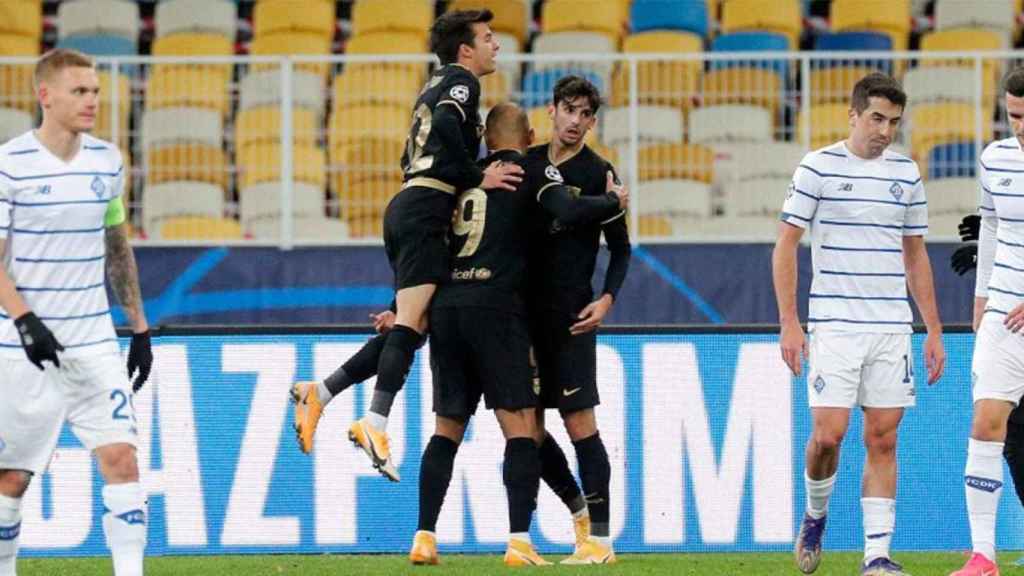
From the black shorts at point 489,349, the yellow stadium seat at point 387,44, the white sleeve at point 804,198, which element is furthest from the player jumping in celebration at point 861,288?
the yellow stadium seat at point 387,44

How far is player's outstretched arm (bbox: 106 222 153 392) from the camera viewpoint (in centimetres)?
789

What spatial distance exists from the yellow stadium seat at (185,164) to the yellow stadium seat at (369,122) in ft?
2.57

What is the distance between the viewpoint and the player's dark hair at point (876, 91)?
27.5 ft

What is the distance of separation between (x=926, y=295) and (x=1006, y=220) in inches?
18.5

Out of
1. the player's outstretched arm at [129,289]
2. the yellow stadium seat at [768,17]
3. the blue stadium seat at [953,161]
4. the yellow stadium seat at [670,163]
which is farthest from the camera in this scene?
the yellow stadium seat at [768,17]

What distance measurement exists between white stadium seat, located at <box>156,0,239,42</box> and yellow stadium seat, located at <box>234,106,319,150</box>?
2835mm

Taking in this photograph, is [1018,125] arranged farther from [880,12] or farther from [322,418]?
[880,12]

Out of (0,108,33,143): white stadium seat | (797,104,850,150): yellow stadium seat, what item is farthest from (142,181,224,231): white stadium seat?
(797,104,850,150): yellow stadium seat

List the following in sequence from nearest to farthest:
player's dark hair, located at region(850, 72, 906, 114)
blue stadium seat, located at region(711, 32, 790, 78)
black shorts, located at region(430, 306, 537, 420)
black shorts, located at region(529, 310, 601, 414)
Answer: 1. player's dark hair, located at region(850, 72, 906, 114)
2. black shorts, located at region(430, 306, 537, 420)
3. black shorts, located at region(529, 310, 601, 414)
4. blue stadium seat, located at region(711, 32, 790, 78)

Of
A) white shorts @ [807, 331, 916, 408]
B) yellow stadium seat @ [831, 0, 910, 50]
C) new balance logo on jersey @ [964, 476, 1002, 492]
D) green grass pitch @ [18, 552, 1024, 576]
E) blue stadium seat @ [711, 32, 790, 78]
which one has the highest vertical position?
yellow stadium seat @ [831, 0, 910, 50]

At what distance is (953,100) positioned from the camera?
14352 mm

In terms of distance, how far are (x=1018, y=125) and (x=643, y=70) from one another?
20.3 feet

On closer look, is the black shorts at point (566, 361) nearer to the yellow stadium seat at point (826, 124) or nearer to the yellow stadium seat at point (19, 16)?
the yellow stadium seat at point (826, 124)

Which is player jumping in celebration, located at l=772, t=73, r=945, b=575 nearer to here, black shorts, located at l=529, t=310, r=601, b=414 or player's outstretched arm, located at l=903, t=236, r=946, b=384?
player's outstretched arm, located at l=903, t=236, r=946, b=384
